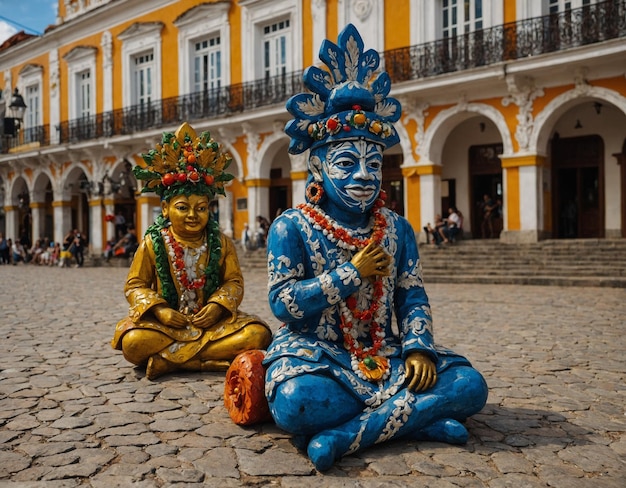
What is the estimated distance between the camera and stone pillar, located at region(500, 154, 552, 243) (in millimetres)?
14680

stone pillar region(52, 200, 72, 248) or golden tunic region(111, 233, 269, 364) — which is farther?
stone pillar region(52, 200, 72, 248)

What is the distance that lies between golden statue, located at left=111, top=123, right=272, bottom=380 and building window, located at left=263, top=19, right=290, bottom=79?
48.5 feet

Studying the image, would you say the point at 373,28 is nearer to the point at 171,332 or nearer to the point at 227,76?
the point at 227,76

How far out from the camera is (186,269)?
15.2ft

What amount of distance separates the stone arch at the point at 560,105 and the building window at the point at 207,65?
10.3m

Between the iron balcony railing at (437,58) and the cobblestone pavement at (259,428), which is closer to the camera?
the cobblestone pavement at (259,428)

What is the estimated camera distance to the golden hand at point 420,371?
3.03 m

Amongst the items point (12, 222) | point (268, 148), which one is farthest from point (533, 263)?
point (12, 222)

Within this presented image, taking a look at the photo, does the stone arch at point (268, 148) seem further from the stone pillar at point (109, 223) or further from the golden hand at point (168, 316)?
the golden hand at point (168, 316)

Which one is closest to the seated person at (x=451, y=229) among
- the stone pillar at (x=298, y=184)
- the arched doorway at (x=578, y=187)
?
the arched doorway at (x=578, y=187)

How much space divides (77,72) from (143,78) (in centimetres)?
386

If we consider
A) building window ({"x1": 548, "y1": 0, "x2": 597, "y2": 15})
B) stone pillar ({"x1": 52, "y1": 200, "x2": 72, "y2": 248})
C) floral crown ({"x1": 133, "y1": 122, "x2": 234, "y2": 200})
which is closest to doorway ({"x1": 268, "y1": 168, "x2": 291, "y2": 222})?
stone pillar ({"x1": 52, "y1": 200, "x2": 72, "y2": 248})

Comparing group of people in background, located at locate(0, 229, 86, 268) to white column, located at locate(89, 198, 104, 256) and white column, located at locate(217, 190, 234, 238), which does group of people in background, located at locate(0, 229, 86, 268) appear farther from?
white column, located at locate(217, 190, 234, 238)

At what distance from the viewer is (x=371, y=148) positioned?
333 cm
